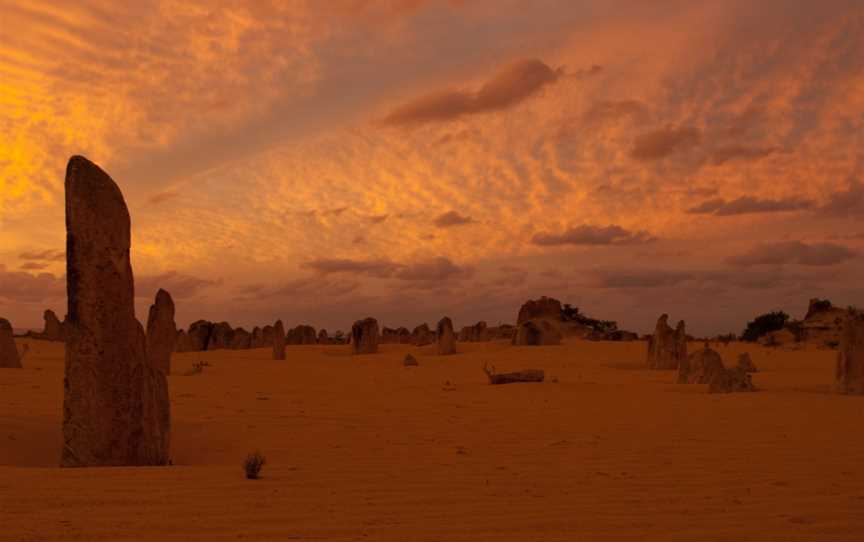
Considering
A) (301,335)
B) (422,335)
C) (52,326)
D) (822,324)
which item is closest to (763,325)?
(822,324)

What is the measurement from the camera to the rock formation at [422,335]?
1627 inches

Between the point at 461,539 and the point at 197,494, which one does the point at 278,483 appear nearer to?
the point at 197,494

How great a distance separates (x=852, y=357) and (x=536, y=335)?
60.4 ft

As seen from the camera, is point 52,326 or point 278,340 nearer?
point 278,340

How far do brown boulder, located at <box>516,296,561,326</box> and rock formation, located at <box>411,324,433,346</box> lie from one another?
5.93m

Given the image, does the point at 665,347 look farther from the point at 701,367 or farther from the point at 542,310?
the point at 542,310

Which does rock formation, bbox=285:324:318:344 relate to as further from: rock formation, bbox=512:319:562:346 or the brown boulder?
rock formation, bbox=512:319:562:346

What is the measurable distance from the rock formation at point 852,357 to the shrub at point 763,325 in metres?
27.8

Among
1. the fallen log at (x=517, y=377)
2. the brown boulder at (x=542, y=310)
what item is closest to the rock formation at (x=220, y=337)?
the brown boulder at (x=542, y=310)

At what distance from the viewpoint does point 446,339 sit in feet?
90.9

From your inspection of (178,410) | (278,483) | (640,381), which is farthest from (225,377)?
(278,483)

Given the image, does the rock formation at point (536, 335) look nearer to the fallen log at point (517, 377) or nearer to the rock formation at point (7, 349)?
the fallen log at point (517, 377)

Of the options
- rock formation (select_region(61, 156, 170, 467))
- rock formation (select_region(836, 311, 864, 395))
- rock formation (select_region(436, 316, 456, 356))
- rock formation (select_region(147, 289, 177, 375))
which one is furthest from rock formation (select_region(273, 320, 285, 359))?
rock formation (select_region(61, 156, 170, 467))

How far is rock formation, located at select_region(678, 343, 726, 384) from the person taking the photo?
12477 mm
